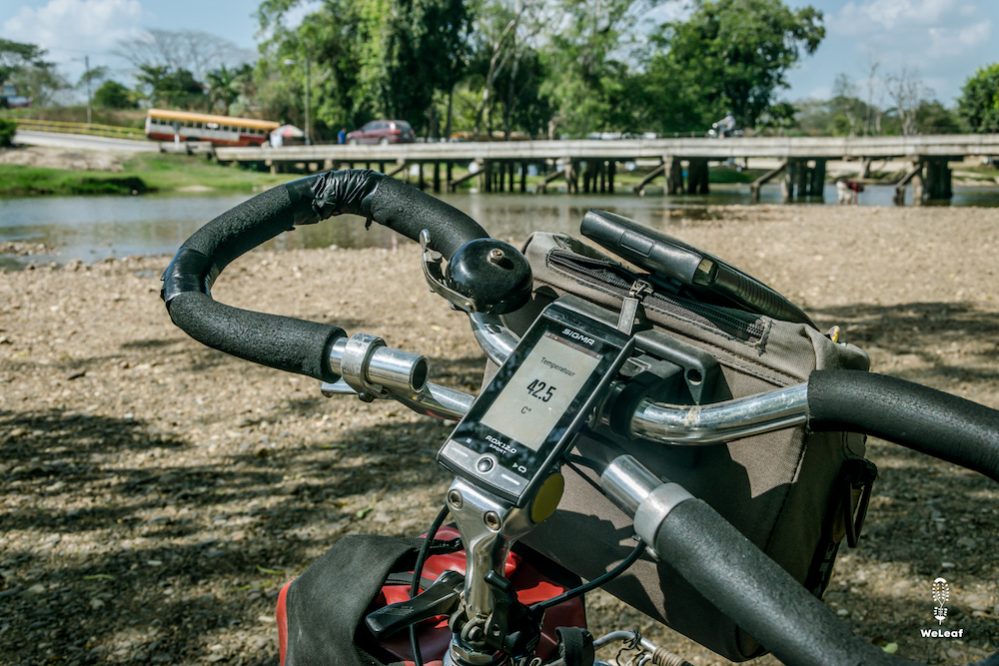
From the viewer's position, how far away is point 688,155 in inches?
1587

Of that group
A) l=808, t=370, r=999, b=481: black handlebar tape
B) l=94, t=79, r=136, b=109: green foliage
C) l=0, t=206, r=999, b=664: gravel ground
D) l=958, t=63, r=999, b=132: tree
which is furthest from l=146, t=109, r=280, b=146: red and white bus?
l=808, t=370, r=999, b=481: black handlebar tape

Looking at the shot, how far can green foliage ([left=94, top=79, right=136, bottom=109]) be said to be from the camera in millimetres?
95812

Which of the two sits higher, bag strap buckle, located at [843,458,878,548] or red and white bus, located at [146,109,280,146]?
red and white bus, located at [146,109,280,146]

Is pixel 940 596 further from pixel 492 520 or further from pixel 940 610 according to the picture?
pixel 492 520

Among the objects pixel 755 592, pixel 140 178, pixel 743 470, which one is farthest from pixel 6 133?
pixel 755 592

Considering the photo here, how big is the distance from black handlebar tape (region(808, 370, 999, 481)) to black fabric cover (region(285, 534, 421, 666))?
710mm

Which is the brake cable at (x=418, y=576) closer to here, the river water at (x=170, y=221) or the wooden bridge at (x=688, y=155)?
the river water at (x=170, y=221)

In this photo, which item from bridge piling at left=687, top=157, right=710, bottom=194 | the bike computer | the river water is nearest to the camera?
the bike computer

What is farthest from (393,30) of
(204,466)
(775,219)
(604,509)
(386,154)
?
(604,509)

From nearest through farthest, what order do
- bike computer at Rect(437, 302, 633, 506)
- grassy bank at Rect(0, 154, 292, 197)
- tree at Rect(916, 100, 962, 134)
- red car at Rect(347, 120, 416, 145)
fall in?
bike computer at Rect(437, 302, 633, 506), grassy bank at Rect(0, 154, 292, 197), red car at Rect(347, 120, 416, 145), tree at Rect(916, 100, 962, 134)

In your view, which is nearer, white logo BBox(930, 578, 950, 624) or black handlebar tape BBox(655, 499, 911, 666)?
black handlebar tape BBox(655, 499, 911, 666)

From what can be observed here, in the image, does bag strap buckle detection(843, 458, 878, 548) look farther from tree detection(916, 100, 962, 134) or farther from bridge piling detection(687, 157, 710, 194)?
tree detection(916, 100, 962, 134)

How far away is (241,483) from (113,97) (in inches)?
4078

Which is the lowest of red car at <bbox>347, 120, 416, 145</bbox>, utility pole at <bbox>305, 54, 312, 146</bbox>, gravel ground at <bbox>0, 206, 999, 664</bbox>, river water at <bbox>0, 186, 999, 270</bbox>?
river water at <bbox>0, 186, 999, 270</bbox>
